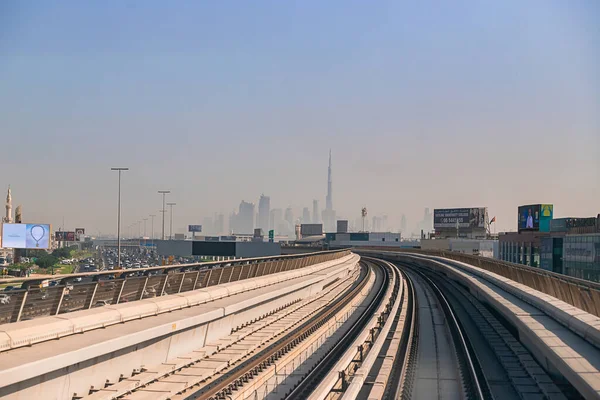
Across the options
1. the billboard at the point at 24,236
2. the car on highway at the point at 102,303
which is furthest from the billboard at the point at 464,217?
the car on highway at the point at 102,303

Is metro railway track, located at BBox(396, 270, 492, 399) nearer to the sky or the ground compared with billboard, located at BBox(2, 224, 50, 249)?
nearer to the ground

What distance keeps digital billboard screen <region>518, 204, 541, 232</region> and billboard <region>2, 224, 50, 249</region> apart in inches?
2525

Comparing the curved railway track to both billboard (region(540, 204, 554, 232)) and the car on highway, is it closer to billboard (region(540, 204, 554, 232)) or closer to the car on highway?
the car on highway

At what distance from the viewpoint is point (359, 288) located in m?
47.1

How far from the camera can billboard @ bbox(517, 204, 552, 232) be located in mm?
89312

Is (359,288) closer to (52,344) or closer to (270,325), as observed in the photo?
(270,325)

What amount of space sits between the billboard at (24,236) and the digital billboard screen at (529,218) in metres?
64.1

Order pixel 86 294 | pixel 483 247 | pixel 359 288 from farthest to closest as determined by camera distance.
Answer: pixel 483 247, pixel 359 288, pixel 86 294

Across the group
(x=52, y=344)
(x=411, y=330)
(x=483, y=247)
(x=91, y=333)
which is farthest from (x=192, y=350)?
(x=483, y=247)

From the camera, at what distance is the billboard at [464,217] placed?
5261 inches

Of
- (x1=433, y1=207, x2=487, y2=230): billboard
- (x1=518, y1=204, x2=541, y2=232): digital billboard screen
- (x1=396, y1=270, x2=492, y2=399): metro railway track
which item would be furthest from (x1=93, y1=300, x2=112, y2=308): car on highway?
(x1=433, y1=207, x2=487, y2=230): billboard

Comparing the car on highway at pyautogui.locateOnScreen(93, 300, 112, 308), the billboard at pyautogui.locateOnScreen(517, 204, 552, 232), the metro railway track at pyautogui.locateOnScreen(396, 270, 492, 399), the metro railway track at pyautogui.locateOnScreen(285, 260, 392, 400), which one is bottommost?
the metro railway track at pyautogui.locateOnScreen(396, 270, 492, 399)

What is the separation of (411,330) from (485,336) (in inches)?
125

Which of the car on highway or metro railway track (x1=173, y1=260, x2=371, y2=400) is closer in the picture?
metro railway track (x1=173, y1=260, x2=371, y2=400)
